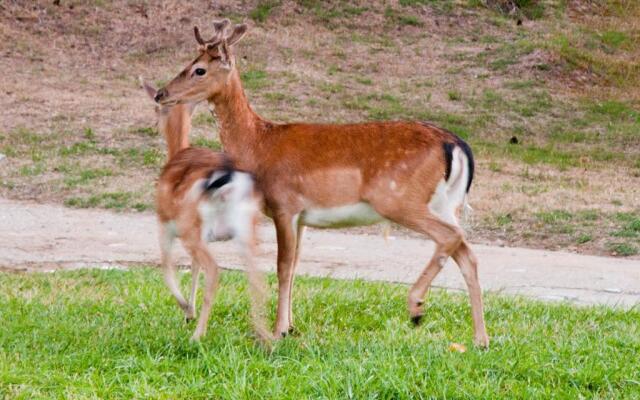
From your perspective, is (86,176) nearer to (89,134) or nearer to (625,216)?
(89,134)

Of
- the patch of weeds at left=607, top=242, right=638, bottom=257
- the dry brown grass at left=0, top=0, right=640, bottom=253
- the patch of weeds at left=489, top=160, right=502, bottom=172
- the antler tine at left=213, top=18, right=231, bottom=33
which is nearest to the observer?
the antler tine at left=213, top=18, right=231, bottom=33

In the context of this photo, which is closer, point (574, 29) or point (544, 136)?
point (544, 136)

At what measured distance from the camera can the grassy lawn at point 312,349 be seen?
15.3ft

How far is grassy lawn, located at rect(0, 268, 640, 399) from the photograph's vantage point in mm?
4672

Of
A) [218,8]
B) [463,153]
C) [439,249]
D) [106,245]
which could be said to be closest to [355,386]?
[439,249]

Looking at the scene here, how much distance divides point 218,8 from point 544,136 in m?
8.27

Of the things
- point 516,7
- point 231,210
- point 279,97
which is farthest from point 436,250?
point 516,7

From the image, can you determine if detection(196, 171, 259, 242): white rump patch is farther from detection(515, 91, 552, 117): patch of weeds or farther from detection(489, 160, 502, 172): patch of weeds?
detection(515, 91, 552, 117): patch of weeds

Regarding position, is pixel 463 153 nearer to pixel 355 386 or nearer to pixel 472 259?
pixel 472 259

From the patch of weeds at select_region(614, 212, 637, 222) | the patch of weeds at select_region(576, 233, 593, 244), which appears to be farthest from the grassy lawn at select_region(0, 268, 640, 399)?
the patch of weeds at select_region(614, 212, 637, 222)

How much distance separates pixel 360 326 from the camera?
6262 mm

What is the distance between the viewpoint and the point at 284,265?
6.06 metres

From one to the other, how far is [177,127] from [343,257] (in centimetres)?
291

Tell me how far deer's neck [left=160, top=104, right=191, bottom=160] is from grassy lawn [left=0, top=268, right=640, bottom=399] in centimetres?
96
